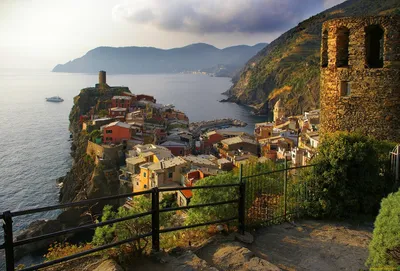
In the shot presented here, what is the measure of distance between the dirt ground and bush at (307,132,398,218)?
1.35 feet

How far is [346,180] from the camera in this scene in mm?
8008

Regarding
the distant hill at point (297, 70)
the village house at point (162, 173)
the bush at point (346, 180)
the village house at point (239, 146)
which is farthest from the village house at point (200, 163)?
the distant hill at point (297, 70)

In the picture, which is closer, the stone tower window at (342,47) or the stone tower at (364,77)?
the stone tower at (364,77)

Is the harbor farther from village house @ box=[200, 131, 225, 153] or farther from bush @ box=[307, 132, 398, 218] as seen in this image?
bush @ box=[307, 132, 398, 218]

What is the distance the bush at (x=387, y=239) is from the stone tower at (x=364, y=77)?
4.84 meters

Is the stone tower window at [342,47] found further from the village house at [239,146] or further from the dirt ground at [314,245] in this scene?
the village house at [239,146]

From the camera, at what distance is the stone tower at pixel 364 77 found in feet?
30.7

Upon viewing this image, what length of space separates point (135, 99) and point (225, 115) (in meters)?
32.1

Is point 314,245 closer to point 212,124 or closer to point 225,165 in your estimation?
point 225,165

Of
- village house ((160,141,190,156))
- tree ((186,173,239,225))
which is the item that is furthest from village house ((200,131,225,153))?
tree ((186,173,239,225))

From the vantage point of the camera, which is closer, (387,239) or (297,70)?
(387,239)

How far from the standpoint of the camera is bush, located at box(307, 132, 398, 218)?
790cm

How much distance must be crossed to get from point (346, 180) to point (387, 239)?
3.33 m

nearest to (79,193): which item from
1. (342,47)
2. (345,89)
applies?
(345,89)
